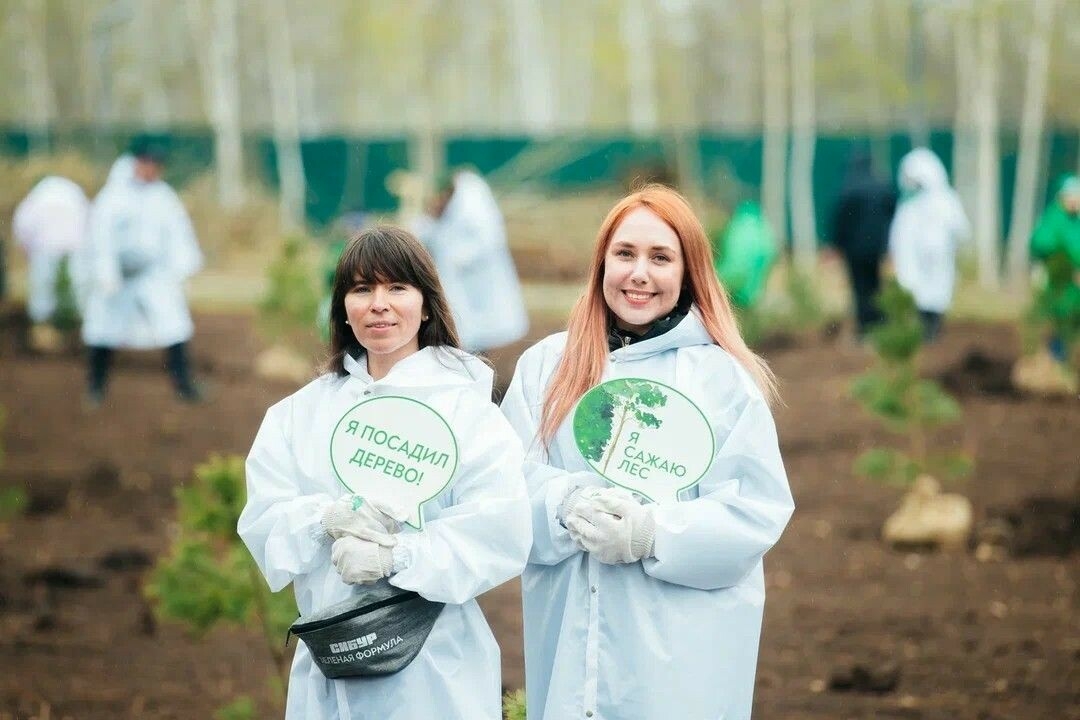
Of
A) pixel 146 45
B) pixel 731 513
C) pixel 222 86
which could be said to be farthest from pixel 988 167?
pixel 731 513

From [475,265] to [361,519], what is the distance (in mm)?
9420

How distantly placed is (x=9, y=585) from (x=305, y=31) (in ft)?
98.6

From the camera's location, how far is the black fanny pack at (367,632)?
2939mm

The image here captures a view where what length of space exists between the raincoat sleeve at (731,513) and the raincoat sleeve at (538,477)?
0.19 meters

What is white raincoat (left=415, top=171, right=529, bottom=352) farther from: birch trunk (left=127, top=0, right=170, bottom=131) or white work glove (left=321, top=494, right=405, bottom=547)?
birch trunk (left=127, top=0, right=170, bottom=131)

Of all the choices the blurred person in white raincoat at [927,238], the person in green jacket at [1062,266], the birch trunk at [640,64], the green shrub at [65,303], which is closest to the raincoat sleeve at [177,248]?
the green shrub at [65,303]

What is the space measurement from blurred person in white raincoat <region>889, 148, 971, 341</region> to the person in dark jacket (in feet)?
1.23

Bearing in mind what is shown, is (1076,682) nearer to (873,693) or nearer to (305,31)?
(873,693)

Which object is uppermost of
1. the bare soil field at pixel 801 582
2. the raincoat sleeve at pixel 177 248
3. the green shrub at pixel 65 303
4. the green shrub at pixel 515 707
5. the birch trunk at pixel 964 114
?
the birch trunk at pixel 964 114

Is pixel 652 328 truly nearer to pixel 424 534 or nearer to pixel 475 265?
pixel 424 534

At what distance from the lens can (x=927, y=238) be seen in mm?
14641

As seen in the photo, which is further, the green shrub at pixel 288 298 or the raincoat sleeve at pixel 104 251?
the green shrub at pixel 288 298

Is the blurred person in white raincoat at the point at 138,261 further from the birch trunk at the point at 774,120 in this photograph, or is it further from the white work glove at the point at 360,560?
the birch trunk at the point at 774,120

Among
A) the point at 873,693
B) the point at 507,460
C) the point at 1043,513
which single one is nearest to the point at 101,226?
the point at 1043,513
